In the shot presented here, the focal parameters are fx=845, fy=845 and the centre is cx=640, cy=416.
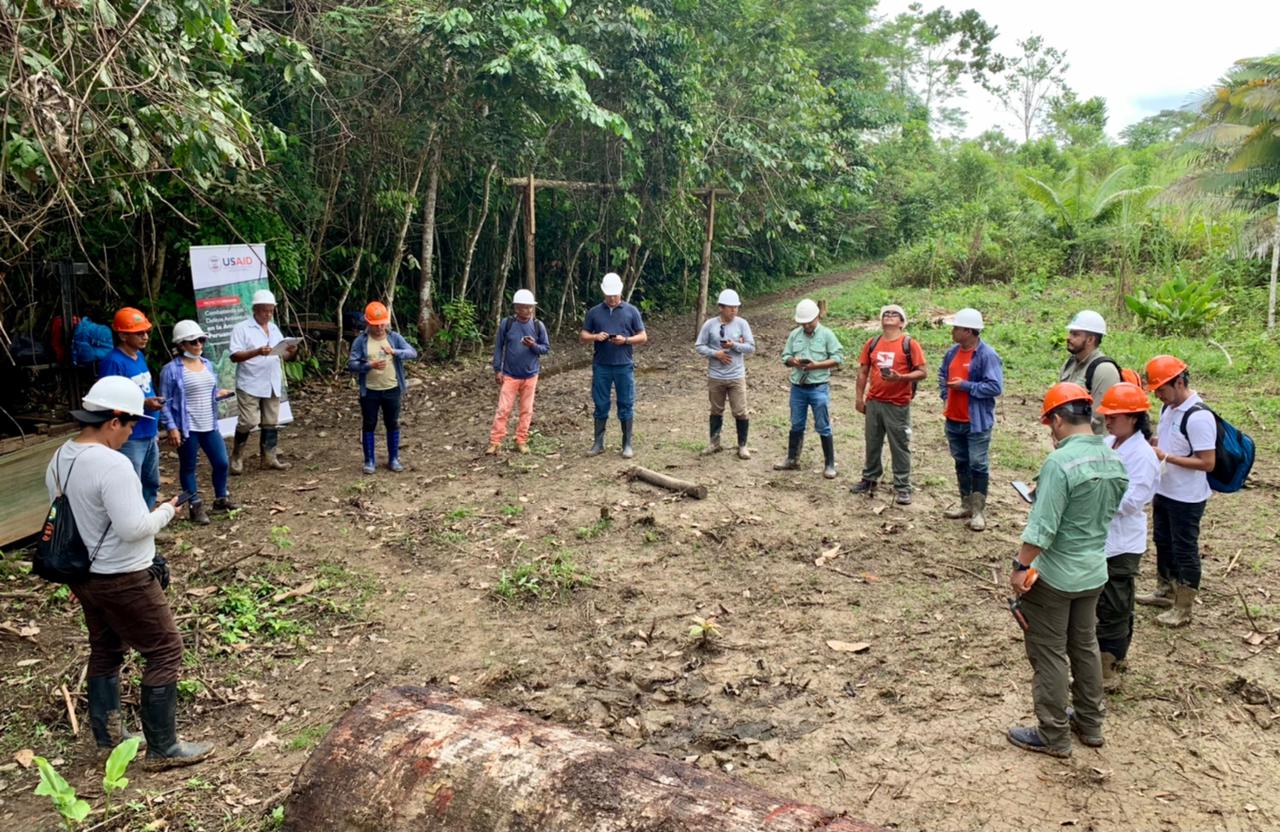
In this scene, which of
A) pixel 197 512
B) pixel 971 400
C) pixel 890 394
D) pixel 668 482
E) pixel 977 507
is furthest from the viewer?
pixel 668 482

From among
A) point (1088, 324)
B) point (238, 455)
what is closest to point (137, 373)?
point (238, 455)

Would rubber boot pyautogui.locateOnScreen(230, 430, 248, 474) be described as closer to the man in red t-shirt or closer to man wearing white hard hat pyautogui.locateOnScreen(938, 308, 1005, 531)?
the man in red t-shirt

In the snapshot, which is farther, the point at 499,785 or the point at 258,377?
the point at 258,377

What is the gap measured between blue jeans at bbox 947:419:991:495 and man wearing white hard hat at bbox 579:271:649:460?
339 cm

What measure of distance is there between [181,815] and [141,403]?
194 cm

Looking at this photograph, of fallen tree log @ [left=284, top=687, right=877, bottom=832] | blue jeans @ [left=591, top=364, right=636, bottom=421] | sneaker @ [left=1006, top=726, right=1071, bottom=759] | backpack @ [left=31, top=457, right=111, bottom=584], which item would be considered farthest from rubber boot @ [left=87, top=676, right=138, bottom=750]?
blue jeans @ [left=591, top=364, right=636, bottom=421]

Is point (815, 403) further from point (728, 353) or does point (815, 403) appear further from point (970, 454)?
point (970, 454)

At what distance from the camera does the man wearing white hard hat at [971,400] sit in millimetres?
6785

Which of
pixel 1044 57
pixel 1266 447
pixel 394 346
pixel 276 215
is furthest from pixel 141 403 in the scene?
pixel 1044 57

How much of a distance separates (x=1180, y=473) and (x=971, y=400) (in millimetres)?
1816

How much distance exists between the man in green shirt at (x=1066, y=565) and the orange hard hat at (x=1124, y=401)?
0.55 m

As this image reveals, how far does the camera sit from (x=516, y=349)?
356 inches

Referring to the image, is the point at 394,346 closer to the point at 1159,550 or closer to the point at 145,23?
the point at 145,23

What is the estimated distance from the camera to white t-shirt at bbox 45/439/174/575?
3.96 meters
